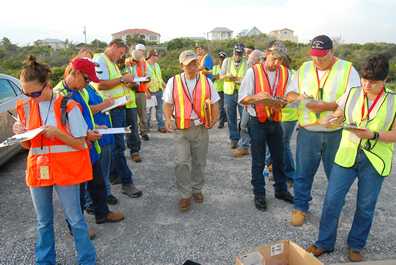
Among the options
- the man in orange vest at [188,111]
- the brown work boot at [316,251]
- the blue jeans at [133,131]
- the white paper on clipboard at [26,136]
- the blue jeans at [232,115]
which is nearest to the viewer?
the white paper on clipboard at [26,136]

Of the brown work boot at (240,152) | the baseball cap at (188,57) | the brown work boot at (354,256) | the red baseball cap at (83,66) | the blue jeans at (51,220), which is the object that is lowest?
the brown work boot at (354,256)

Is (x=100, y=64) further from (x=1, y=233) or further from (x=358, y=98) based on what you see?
(x=358, y=98)

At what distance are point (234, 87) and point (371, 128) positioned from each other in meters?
4.25

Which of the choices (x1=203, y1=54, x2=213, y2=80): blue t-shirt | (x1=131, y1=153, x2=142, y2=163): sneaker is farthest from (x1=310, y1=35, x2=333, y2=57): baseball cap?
(x1=203, y1=54, x2=213, y2=80): blue t-shirt

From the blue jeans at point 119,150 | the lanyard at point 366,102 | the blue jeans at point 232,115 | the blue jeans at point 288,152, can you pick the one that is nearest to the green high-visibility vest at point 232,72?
the blue jeans at point 232,115

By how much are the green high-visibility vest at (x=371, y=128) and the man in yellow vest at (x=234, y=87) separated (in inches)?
150

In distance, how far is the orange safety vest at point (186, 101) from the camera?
4223mm

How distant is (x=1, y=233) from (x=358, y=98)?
409 centimetres

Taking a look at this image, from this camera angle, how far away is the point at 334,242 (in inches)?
137

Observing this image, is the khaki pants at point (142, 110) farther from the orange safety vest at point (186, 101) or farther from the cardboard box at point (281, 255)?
the cardboard box at point (281, 255)

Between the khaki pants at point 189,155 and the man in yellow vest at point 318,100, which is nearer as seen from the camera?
the man in yellow vest at point 318,100

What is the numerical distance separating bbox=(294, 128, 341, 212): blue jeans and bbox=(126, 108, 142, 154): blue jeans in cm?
301

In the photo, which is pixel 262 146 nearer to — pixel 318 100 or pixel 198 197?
pixel 318 100

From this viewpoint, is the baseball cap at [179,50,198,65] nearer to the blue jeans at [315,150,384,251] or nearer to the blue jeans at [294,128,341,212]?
the blue jeans at [294,128,341,212]
